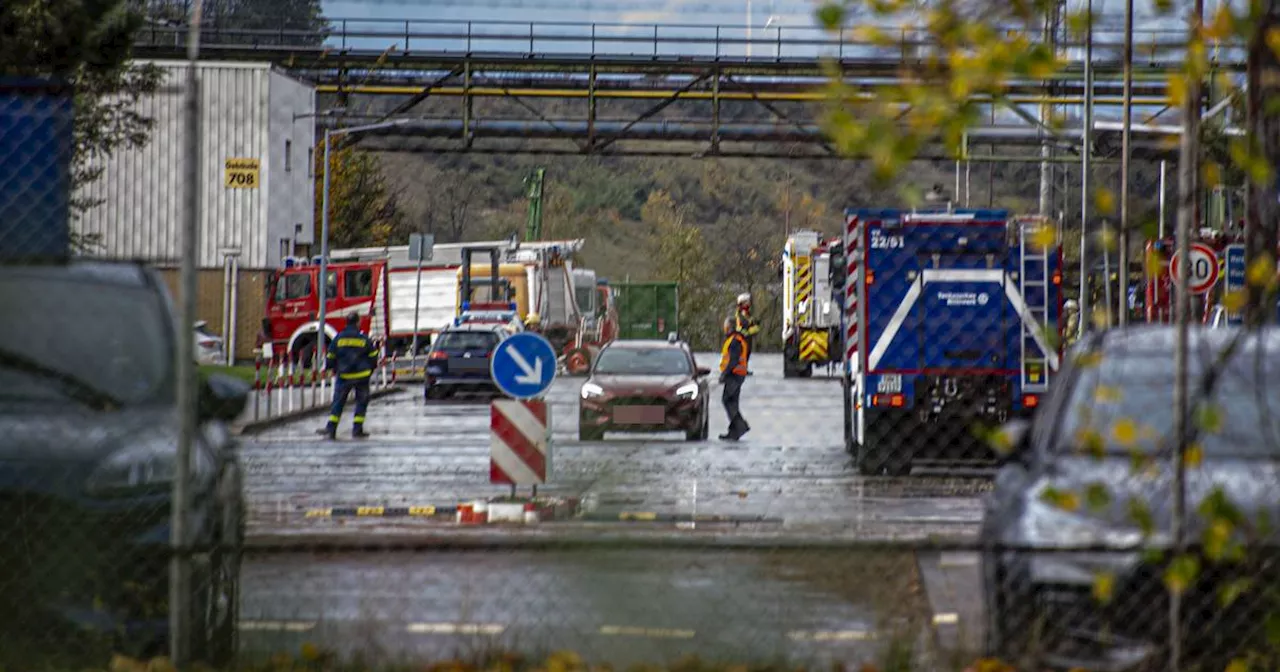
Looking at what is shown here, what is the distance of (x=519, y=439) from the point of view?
51.9ft

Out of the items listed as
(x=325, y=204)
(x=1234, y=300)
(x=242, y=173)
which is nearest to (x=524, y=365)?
(x=242, y=173)

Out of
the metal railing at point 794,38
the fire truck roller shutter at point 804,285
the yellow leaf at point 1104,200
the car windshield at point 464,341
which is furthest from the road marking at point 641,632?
the fire truck roller shutter at point 804,285

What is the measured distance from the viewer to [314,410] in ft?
110

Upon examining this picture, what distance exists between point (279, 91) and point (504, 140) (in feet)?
119

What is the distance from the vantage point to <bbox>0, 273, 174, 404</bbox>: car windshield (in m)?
7.74

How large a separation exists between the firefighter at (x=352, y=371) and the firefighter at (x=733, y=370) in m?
5.17

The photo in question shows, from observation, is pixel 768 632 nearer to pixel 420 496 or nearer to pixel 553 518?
pixel 553 518

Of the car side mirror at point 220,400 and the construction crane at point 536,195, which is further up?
the construction crane at point 536,195

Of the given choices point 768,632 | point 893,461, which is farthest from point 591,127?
point 768,632

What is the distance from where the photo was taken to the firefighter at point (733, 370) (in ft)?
81.3

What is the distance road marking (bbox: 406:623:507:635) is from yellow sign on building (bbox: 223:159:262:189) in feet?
8.82

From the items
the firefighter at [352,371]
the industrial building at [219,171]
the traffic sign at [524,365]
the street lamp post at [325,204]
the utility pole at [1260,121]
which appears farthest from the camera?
the street lamp post at [325,204]

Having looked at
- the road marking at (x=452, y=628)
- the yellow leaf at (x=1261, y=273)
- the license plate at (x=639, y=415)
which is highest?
the yellow leaf at (x=1261, y=273)

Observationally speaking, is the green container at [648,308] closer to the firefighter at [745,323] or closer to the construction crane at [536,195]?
the construction crane at [536,195]
